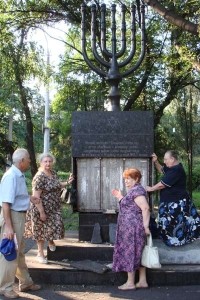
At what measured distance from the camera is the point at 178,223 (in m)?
6.21

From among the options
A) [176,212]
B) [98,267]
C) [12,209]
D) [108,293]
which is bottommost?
[108,293]

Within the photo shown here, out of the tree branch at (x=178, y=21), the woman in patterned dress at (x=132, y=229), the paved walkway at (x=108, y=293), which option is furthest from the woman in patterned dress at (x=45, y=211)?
the tree branch at (x=178, y=21)

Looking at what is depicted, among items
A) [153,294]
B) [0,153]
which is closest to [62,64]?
[0,153]

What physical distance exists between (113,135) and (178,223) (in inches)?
64.5

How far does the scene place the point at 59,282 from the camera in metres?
5.99

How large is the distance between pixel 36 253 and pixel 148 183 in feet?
6.50

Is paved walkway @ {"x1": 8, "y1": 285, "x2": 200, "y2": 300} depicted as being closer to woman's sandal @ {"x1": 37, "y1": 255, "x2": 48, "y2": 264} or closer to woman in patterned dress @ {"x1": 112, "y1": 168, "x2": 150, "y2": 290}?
woman in patterned dress @ {"x1": 112, "y1": 168, "x2": 150, "y2": 290}

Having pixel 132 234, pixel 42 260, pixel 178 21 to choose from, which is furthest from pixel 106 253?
pixel 178 21

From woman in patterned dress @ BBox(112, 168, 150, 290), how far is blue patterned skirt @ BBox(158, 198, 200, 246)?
0.69m

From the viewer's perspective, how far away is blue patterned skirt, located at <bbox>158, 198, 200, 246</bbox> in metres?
6.21

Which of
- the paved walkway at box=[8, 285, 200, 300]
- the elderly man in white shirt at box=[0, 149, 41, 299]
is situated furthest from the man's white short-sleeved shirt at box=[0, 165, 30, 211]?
the paved walkway at box=[8, 285, 200, 300]

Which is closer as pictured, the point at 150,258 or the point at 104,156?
the point at 150,258

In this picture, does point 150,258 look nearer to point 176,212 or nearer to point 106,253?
point 176,212

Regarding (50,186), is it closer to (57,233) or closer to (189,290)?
(57,233)
